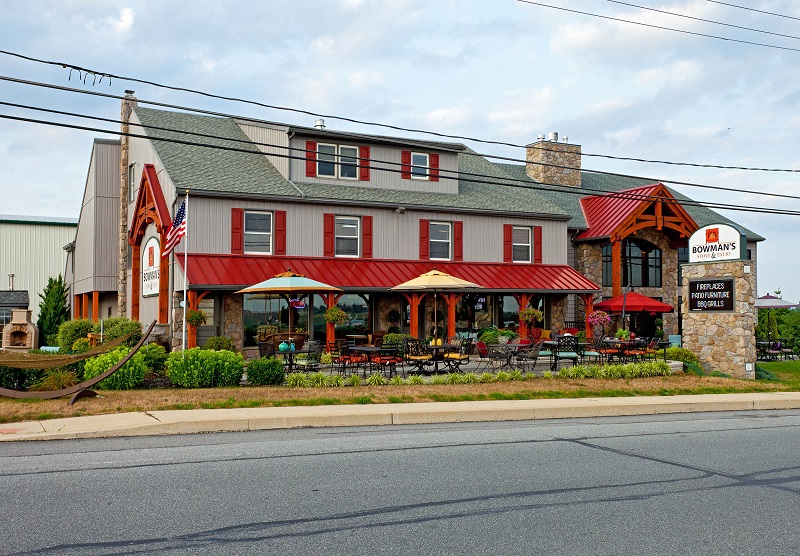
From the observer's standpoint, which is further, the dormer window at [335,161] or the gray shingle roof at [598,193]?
the gray shingle roof at [598,193]

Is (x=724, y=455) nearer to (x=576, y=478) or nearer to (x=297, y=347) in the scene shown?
(x=576, y=478)

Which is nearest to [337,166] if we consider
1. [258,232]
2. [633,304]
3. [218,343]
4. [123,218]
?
[258,232]

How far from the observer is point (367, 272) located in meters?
29.1

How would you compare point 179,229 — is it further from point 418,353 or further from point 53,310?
point 53,310

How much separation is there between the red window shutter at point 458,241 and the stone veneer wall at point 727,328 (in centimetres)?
959

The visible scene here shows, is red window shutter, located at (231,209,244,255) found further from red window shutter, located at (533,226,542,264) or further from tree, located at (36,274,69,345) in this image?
tree, located at (36,274,69,345)

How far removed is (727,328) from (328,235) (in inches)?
551

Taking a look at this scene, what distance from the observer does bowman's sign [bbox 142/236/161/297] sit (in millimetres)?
29000

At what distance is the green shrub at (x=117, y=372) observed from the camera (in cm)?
1712

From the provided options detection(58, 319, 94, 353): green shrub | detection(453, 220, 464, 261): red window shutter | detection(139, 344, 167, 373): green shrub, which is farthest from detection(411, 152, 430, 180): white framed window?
detection(139, 344, 167, 373): green shrub

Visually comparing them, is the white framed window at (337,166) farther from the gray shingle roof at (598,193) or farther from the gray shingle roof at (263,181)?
the gray shingle roof at (598,193)

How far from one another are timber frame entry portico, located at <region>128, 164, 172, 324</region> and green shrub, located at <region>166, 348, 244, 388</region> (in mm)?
10161

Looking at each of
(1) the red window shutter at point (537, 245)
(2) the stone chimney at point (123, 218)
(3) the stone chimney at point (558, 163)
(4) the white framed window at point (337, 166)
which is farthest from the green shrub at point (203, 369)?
(3) the stone chimney at point (558, 163)

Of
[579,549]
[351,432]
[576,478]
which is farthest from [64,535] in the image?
[351,432]
